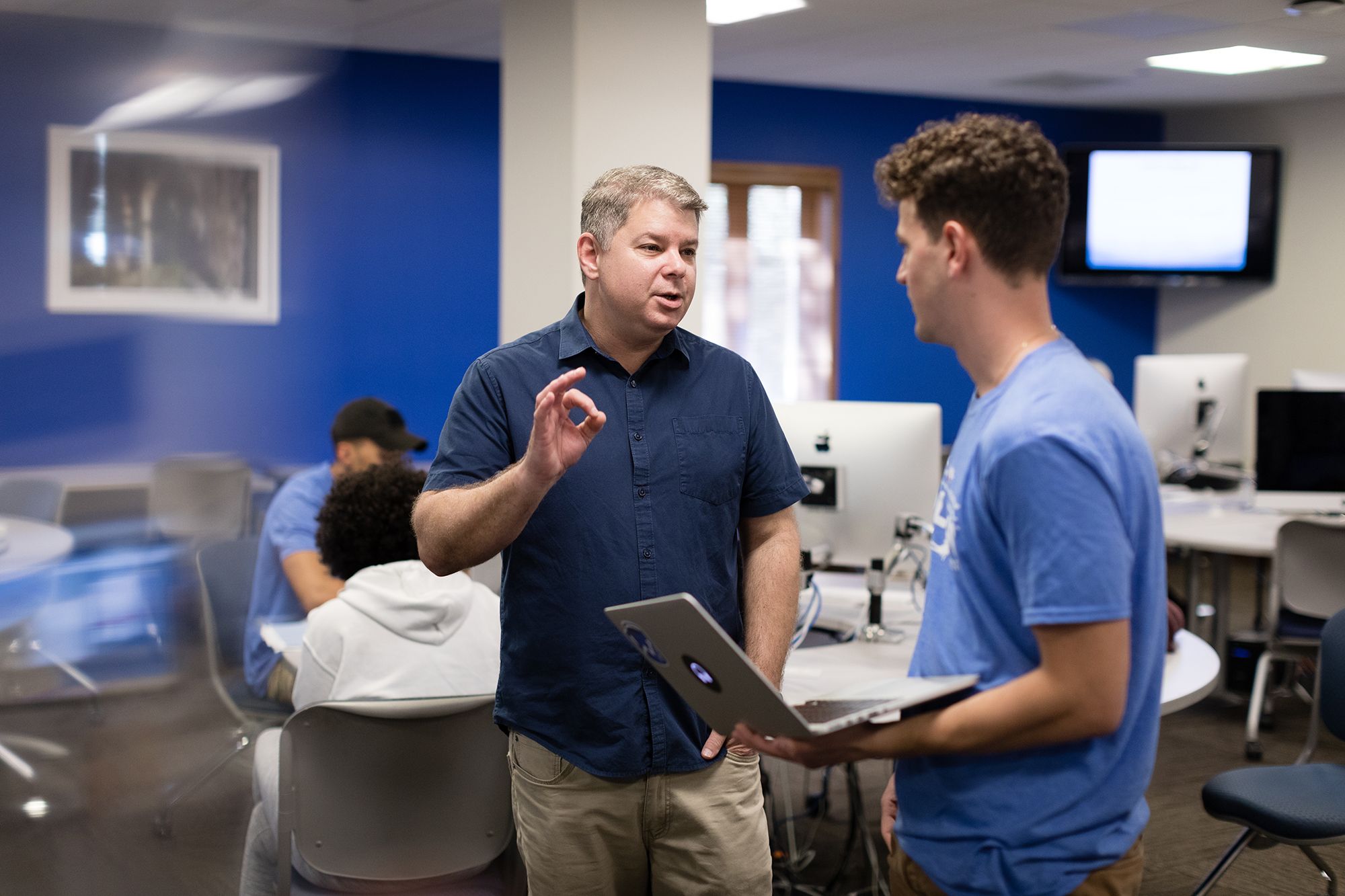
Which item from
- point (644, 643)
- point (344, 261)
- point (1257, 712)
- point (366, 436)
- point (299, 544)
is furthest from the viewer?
point (344, 261)

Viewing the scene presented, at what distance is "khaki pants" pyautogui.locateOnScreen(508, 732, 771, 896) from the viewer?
5.85 feet

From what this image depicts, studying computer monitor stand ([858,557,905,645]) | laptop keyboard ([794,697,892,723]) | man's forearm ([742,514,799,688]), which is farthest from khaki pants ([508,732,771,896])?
computer monitor stand ([858,557,905,645])

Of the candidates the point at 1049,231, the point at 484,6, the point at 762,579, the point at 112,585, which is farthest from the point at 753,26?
the point at 1049,231

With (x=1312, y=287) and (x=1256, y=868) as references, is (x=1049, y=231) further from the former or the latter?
(x=1312, y=287)

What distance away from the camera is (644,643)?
1.40 meters

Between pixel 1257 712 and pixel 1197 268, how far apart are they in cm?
450

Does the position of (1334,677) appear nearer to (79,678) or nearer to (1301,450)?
(1301,450)

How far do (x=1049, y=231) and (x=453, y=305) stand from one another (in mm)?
5783

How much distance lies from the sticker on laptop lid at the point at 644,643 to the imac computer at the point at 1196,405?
4.63 m

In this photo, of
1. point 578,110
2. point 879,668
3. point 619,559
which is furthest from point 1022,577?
point 578,110

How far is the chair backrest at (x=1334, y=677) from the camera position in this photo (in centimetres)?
277

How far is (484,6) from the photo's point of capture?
5465 mm

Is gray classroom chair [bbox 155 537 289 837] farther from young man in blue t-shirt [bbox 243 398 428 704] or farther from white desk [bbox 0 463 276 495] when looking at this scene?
white desk [bbox 0 463 276 495]

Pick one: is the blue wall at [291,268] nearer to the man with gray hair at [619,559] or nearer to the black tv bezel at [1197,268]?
the man with gray hair at [619,559]
